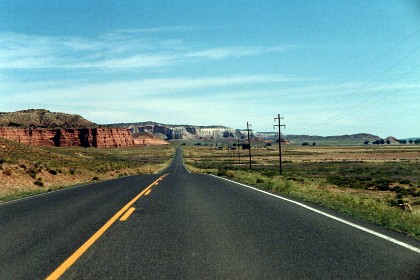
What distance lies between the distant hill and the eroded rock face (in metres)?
9.72

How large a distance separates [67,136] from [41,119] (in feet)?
97.8

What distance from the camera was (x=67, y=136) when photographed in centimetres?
15612

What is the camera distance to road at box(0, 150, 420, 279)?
4.77 metres

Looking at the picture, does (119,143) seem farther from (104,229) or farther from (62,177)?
(104,229)

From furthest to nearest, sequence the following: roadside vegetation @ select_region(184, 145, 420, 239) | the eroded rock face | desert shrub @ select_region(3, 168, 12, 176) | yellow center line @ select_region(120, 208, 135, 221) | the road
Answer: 1. the eroded rock face
2. desert shrub @ select_region(3, 168, 12, 176)
3. roadside vegetation @ select_region(184, 145, 420, 239)
4. yellow center line @ select_region(120, 208, 135, 221)
5. the road

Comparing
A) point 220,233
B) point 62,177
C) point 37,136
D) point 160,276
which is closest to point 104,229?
point 220,233

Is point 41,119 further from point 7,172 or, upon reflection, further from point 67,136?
point 7,172

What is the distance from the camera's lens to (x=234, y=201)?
11734mm

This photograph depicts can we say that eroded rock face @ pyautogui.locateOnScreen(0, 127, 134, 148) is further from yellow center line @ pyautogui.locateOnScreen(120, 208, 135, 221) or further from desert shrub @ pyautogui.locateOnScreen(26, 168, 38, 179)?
yellow center line @ pyautogui.locateOnScreen(120, 208, 135, 221)

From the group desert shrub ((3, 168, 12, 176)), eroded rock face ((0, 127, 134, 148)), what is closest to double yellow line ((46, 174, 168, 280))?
desert shrub ((3, 168, 12, 176))

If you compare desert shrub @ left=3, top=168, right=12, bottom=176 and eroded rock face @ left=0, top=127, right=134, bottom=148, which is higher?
eroded rock face @ left=0, top=127, right=134, bottom=148

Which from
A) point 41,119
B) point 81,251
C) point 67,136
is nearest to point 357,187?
point 81,251

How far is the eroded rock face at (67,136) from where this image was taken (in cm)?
13325

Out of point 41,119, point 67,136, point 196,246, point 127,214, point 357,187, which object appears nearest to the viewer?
point 196,246
